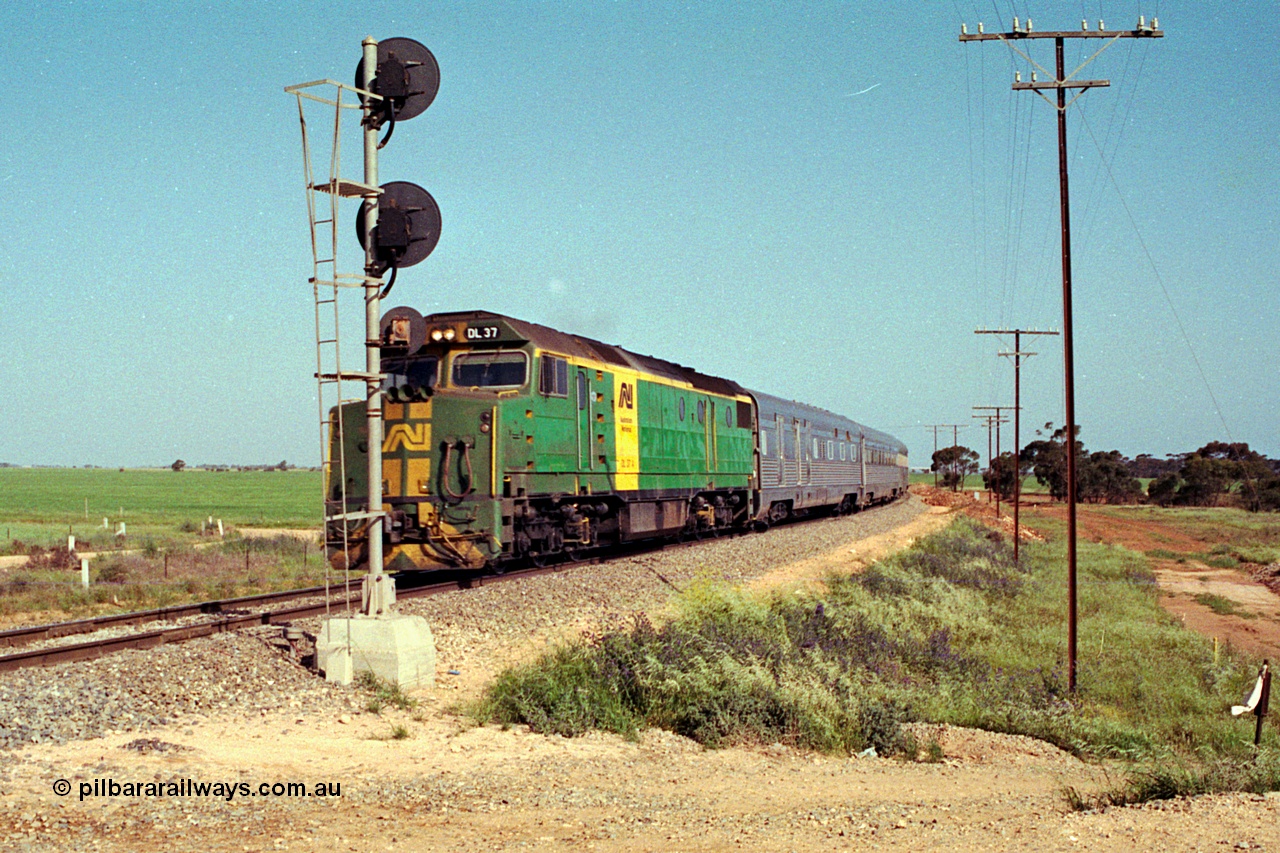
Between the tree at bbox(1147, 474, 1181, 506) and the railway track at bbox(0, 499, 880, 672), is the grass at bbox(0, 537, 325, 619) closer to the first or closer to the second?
the railway track at bbox(0, 499, 880, 672)

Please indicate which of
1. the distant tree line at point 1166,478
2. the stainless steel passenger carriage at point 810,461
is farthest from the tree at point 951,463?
the stainless steel passenger carriage at point 810,461

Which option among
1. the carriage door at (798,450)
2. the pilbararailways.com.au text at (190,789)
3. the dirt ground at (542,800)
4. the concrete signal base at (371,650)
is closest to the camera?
the dirt ground at (542,800)

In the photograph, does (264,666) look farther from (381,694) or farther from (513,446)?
(513,446)

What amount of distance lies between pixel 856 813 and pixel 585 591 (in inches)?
377

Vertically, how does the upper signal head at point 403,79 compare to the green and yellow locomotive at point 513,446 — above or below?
above

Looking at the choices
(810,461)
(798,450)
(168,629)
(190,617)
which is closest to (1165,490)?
(810,461)

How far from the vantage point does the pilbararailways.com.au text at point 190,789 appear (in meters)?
6.87

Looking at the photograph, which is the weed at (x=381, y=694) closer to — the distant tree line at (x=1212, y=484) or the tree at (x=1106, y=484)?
the distant tree line at (x=1212, y=484)

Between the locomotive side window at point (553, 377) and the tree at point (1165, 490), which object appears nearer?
the locomotive side window at point (553, 377)

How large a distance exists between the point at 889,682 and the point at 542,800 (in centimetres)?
624

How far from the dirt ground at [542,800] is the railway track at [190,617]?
1926 mm

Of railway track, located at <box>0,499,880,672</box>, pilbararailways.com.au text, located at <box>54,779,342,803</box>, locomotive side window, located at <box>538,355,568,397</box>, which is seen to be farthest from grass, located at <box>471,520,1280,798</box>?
locomotive side window, located at <box>538,355,568,397</box>

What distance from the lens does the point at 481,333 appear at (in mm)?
16938

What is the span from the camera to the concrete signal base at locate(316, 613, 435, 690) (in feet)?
34.3
